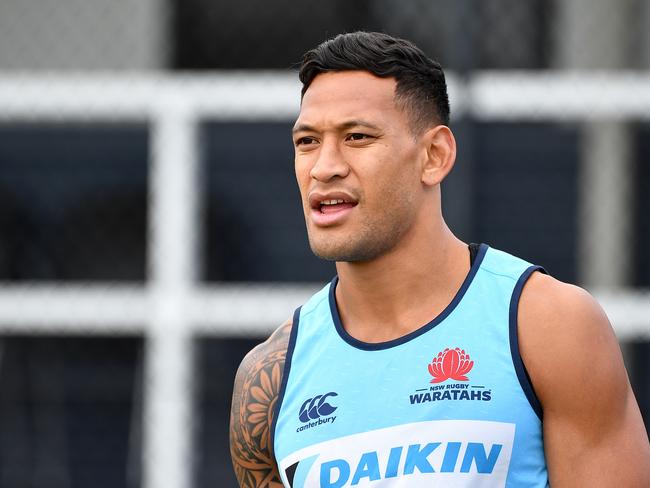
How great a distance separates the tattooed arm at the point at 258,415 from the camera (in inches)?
126

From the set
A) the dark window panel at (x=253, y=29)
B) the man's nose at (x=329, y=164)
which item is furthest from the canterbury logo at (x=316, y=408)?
the dark window panel at (x=253, y=29)

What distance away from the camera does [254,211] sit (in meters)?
7.19

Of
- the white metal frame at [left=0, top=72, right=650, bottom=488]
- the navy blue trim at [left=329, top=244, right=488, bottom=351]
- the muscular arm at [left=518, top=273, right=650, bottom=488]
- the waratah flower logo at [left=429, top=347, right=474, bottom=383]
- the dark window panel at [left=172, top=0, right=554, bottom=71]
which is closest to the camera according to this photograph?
the muscular arm at [left=518, top=273, right=650, bottom=488]

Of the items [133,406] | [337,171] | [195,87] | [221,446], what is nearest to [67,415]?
[133,406]

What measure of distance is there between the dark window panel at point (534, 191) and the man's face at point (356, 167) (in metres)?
3.91

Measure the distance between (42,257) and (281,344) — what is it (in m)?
4.08

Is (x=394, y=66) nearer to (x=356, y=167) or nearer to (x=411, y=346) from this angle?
(x=356, y=167)

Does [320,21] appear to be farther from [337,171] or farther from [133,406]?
[337,171]

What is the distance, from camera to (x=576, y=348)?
2805mm

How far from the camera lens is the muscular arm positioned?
110 inches

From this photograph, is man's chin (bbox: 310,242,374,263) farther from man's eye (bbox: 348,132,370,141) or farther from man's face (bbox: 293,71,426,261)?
man's eye (bbox: 348,132,370,141)

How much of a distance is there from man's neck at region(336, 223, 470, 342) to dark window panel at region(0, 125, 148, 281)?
3.94m

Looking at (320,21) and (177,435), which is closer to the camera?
(177,435)

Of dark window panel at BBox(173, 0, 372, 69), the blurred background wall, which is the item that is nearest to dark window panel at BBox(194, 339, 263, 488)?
the blurred background wall
